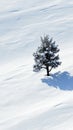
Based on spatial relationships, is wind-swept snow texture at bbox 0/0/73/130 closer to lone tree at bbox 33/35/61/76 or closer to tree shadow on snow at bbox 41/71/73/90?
tree shadow on snow at bbox 41/71/73/90

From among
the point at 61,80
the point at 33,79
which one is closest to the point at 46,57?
the point at 33,79

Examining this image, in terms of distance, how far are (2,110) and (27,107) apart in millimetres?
2943

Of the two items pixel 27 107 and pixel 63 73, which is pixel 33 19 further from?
pixel 27 107

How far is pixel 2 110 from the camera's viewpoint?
1843 inches

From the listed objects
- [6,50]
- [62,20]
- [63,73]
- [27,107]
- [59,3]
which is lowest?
[27,107]

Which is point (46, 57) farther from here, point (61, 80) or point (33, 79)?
point (61, 80)

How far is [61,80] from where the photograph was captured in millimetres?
50688

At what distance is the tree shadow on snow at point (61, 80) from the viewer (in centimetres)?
4912

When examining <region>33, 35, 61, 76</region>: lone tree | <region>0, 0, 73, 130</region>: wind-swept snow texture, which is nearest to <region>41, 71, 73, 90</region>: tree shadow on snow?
<region>0, 0, 73, 130</region>: wind-swept snow texture

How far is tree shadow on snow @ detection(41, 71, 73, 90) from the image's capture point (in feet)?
161

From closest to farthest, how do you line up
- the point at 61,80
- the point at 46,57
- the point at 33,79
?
1. the point at 61,80
2. the point at 46,57
3. the point at 33,79

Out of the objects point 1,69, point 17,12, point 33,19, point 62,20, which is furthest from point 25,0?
point 1,69

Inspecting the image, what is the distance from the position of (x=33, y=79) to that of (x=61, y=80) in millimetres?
3606

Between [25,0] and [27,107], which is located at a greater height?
[25,0]
